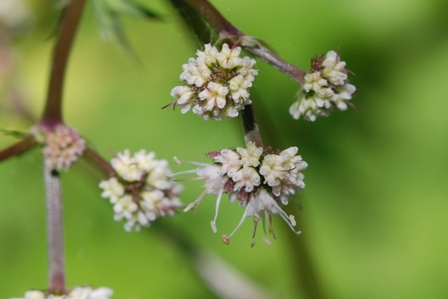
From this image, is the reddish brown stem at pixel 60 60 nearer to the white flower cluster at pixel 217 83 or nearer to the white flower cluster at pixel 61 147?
the white flower cluster at pixel 61 147

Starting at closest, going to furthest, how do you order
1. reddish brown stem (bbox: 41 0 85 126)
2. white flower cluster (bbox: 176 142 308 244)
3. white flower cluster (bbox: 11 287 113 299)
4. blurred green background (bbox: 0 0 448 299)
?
white flower cluster (bbox: 176 142 308 244), white flower cluster (bbox: 11 287 113 299), reddish brown stem (bbox: 41 0 85 126), blurred green background (bbox: 0 0 448 299)

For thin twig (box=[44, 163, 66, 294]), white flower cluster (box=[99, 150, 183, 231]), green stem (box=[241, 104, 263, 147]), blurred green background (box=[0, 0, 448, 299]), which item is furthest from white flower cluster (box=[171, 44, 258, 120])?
blurred green background (box=[0, 0, 448, 299])

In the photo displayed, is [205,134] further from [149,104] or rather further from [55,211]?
[55,211]

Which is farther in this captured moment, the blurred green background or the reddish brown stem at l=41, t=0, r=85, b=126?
the blurred green background

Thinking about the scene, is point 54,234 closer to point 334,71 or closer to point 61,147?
point 61,147

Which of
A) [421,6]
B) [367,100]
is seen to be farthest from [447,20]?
[367,100]

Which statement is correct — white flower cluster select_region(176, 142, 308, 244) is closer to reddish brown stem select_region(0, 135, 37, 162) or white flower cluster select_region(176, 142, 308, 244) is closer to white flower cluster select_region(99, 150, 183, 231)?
white flower cluster select_region(99, 150, 183, 231)

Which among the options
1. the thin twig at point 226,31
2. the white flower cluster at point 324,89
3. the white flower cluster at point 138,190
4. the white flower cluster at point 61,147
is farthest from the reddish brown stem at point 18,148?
the white flower cluster at point 324,89

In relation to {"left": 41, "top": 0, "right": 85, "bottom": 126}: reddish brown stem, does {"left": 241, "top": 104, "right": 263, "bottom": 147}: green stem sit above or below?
above
